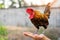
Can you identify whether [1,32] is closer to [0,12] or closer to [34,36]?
[0,12]

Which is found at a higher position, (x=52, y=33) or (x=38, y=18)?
(x=38, y=18)

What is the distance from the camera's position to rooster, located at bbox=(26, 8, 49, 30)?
43.8 inches

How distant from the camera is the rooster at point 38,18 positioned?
111 centimetres

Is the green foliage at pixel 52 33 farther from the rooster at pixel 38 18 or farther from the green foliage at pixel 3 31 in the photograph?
the green foliage at pixel 3 31

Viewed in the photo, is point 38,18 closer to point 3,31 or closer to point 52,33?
point 52,33

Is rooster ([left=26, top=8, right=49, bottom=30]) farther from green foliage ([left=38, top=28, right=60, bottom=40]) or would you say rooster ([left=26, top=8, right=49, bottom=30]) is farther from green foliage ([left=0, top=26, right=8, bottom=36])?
green foliage ([left=0, top=26, right=8, bottom=36])

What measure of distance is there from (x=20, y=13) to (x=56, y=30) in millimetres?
308

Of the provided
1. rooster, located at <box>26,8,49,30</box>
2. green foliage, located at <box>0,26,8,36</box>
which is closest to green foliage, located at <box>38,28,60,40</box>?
rooster, located at <box>26,8,49,30</box>

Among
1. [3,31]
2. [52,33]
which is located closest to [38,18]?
[52,33]

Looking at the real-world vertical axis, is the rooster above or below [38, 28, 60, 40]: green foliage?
above

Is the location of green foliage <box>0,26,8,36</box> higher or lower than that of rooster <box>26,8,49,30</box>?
lower

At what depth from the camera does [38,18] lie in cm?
111

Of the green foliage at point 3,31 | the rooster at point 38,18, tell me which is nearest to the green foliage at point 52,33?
the rooster at point 38,18

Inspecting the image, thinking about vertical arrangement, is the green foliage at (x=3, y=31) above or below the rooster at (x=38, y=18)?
below
